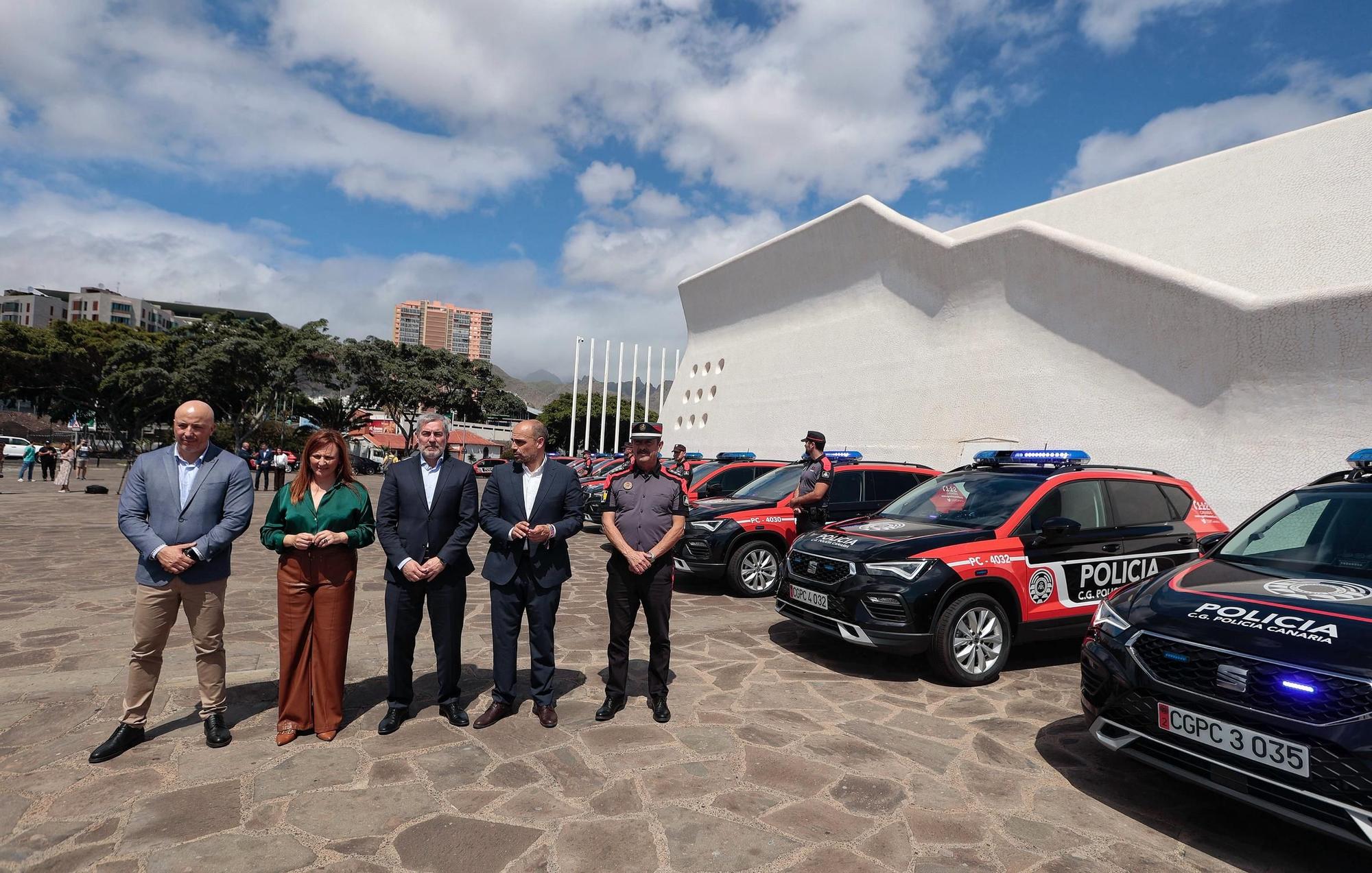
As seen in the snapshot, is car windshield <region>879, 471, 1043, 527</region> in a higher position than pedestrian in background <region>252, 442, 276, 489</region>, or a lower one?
higher

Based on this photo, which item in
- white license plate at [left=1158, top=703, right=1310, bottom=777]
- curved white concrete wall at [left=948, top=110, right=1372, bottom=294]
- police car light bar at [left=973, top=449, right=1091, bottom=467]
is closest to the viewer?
white license plate at [left=1158, top=703, right=1310, bottom=777]

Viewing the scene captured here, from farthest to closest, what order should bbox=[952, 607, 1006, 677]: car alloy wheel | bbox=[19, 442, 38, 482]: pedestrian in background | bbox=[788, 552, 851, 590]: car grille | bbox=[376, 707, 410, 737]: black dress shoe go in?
bbox=[19, 442, 38, 482]: pedestrian in background → bbox=[788, 552, 851, 590]: car grille → bbox=[952, 607, 1006, 677]: car alloy wheel → bbox=[376, 707, 410, 737]: black dress shoe

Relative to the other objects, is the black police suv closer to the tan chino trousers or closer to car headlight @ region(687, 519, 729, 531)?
the tan chino trousers

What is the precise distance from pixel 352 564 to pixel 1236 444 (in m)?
14.0

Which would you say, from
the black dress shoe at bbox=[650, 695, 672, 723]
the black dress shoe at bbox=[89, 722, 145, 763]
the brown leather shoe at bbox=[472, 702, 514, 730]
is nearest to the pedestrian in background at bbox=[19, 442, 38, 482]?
the black dress shoe at bbox=[89, 722, 145, 763]

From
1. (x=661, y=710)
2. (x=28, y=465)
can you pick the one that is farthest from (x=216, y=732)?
(x=28, y=465)

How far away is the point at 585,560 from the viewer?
435 inches

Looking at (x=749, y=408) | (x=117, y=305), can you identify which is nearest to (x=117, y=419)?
(x=749, y=408)

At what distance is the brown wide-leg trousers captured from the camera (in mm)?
4117

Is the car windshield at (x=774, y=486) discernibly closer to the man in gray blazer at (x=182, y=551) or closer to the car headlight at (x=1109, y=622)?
the car headlight at (x=1109, y=622)

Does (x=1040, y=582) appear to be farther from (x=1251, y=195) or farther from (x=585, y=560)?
(x=1251, y=195)

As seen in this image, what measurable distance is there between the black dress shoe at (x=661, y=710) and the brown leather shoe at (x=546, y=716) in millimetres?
597

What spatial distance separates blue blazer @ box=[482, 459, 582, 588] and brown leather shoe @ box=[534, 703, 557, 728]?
2.37 ft

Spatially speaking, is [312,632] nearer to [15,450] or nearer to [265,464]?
[265,464]
